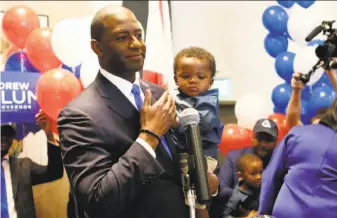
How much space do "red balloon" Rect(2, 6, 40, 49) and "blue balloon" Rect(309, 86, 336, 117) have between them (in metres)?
1.93

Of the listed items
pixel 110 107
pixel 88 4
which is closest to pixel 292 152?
pixel 110 107

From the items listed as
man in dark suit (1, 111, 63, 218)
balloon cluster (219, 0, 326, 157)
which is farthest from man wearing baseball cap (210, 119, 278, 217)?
man in dark suit (1, 111, 63, 218)

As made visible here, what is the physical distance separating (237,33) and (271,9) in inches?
48.8

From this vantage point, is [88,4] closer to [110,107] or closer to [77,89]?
[77,89]

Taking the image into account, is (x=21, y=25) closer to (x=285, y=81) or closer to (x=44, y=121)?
(x=44, y=121)

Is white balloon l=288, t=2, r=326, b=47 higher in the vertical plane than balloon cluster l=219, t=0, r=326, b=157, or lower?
higher

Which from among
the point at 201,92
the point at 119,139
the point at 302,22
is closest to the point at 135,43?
the point at 119,139

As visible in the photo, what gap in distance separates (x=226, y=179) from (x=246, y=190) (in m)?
0.22

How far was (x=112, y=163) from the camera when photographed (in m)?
1.12

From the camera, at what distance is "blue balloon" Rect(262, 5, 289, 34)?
3.46 m

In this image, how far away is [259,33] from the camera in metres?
4.63

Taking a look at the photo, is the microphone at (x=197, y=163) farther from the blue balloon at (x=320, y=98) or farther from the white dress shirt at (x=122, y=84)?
the blue balloon at (x=320, y=98)

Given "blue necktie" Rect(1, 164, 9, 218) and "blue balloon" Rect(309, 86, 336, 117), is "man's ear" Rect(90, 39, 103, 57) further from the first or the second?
"blue balloon" Rect(309, 86, 336, 117)

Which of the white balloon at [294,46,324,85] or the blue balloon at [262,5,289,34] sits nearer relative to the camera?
the white balloon at [294,46,324,85]
